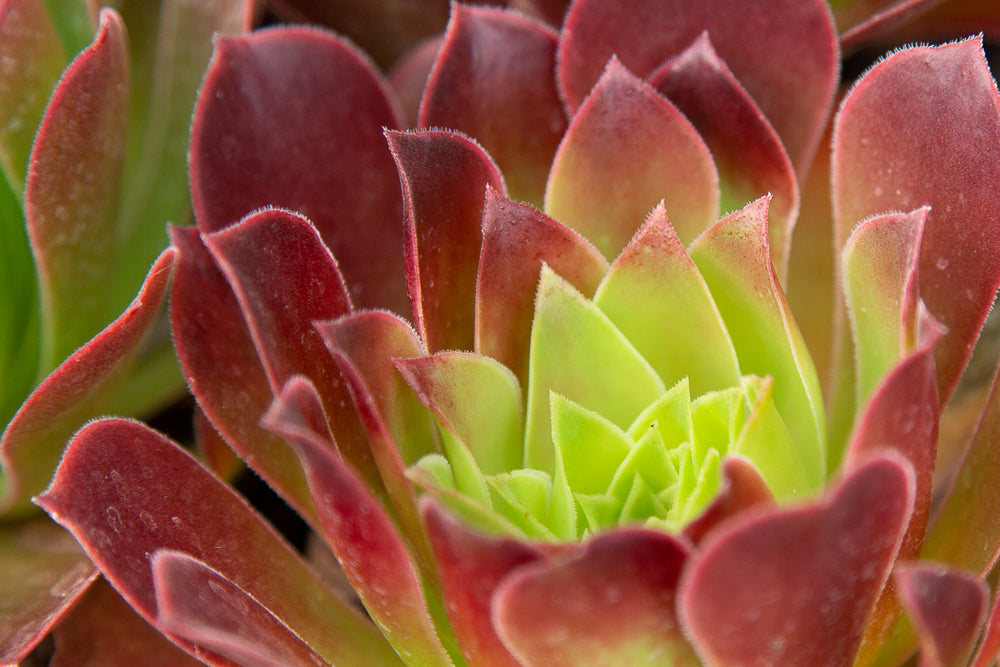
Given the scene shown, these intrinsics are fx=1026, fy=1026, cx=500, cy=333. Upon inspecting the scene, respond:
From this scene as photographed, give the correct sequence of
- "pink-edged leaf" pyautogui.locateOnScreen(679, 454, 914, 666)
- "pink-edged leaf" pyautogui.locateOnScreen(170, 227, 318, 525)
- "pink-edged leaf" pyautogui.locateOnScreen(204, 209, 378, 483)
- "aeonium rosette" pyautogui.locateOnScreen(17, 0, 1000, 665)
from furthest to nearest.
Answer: "pink-edged leaf" pyautogui.locateOnScreen(170, 227, 318, 525) < "pink-edged leaf" pyautogui.locateOnScreen(204, 209, 378, 483) < "aeonium rosette" pyautogui.locateOnScreen(17, 0, 1000, 665) < "pink-edged leaf" pyautogui.locateOnScreen(679, 454, 914, 666)

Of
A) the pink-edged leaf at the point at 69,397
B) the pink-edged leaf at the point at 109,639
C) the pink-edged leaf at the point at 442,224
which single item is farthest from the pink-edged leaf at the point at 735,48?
the pink-edged leaf at the point at 109,639

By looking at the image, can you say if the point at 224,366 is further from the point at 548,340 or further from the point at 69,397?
the point at 548,340

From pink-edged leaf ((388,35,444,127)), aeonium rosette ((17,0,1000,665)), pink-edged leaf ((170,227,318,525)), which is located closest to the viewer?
aeonium rosette ((17,0,1000,665))

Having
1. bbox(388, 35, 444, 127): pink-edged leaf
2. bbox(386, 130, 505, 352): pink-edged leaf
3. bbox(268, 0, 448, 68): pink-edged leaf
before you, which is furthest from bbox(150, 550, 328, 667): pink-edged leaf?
bbox(268, 0, 448, 68): pink-edged leaf

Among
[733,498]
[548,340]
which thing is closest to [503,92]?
[548,340]

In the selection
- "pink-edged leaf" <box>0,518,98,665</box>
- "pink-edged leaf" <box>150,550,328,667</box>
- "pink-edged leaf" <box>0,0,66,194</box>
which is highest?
"pink-edged leaf" <box>0,0,66,194</box>

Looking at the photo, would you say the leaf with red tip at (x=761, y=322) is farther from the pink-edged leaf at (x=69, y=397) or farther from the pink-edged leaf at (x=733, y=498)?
the pink-edged leaf at (x=69, y=397)

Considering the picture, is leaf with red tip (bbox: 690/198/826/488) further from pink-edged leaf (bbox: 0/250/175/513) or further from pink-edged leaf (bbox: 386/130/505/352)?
pink-edged leaf (bbox: 0/250/175/513)

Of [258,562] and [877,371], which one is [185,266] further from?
[877,371]
